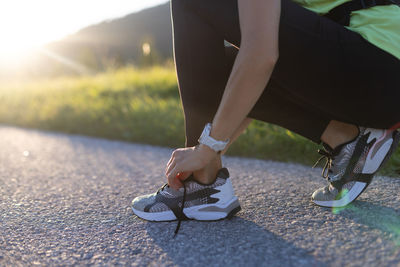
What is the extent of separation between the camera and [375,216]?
1.40m

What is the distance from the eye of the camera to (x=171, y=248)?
1.29 metres

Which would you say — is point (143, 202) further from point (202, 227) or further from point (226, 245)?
point (226, 245)

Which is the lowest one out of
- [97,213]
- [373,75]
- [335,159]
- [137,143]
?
[137,143]

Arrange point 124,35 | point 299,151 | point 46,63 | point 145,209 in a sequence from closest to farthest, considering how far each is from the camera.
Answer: point 145,209 < point 299,151 < point 46,63 < point 124,35

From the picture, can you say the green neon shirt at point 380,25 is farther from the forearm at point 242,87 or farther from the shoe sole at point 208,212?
the shoe sole at point 208,212

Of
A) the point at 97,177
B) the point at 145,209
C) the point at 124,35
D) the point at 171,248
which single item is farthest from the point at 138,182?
the point at 124,35

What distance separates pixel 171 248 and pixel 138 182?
1.04 m

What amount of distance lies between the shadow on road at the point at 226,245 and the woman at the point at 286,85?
0.06 m

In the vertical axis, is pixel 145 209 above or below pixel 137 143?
above

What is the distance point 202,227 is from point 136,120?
307 centimetres

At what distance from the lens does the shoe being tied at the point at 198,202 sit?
4.83 ft

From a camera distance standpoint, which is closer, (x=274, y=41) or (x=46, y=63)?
(x=274, y=41)

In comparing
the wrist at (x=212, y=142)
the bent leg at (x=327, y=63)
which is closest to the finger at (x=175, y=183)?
the wrist at (x=212, y=142)

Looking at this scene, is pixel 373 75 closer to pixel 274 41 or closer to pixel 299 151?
pixel 274 41
